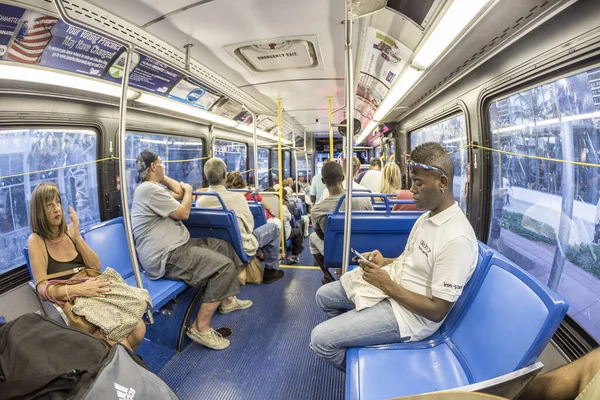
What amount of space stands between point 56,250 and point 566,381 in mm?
3250

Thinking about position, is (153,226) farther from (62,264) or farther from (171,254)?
(62,264)

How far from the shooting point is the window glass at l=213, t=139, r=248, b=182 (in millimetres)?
7830

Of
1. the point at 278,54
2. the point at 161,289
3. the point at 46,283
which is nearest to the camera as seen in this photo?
the point at 46,283

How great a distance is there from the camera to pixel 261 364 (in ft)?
8.60

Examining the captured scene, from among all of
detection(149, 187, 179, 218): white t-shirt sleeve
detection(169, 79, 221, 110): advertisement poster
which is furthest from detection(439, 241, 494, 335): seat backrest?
detection(169, 79, 221, 110): advertisement poster

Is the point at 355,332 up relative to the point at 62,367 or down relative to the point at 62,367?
down

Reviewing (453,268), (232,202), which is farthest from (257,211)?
(453,268)

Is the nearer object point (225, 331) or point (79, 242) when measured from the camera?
point (79, 242)

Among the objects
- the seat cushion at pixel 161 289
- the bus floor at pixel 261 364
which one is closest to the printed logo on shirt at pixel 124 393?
the bus floor at pixel 261 364

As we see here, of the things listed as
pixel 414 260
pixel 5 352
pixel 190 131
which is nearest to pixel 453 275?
pixel 414 260

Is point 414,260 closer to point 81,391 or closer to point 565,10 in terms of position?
point 81,391

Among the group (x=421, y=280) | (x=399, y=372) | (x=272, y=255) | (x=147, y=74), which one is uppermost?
(x=147, y=74)

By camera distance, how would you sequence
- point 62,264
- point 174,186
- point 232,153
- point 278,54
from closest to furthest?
point 62,264
point 174,186
point 278,54
point 232,153

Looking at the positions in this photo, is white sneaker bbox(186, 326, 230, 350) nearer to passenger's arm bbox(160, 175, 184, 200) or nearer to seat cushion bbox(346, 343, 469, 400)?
passenger's arm bbox(160, 175, 184, 200)
